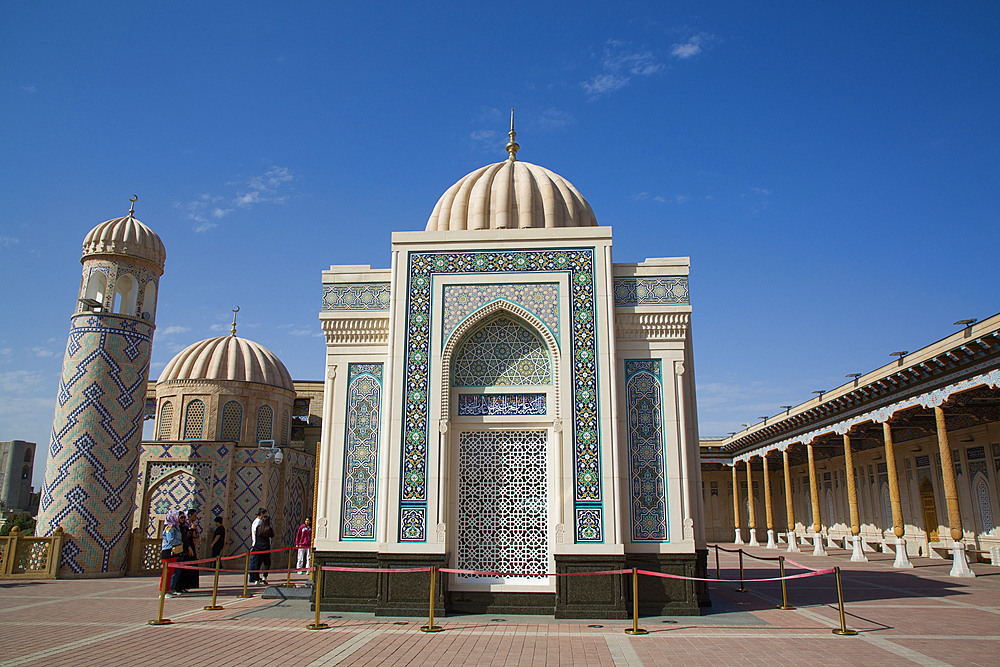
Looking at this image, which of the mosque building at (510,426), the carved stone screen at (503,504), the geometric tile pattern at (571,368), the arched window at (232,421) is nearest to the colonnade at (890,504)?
the mosque building at (510,426)

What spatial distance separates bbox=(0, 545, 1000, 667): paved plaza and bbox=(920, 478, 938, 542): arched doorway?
11.3 metres

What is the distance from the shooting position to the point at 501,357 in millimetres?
9906

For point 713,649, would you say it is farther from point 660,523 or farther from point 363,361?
point 363,361

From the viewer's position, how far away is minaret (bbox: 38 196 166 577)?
14648 millimetres

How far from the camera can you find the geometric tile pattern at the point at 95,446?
14609 millimetres

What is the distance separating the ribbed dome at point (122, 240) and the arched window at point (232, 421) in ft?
21.9

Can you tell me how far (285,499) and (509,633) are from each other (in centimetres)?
1441

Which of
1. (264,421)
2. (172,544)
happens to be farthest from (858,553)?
(264,421)

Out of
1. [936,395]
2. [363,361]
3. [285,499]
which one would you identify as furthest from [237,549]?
[936,395]

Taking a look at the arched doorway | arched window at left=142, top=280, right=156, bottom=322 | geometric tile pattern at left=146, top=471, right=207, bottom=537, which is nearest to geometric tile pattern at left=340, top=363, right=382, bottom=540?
arched window at left=142, top=280, right=156, bottom=322

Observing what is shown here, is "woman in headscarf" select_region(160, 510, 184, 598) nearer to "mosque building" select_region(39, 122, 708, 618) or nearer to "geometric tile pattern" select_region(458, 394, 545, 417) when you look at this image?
"mosque building" select_region(39, 122, 708, 618)

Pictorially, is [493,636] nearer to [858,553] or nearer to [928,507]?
[858,553]

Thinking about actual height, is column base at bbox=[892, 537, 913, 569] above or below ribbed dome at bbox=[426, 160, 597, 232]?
below

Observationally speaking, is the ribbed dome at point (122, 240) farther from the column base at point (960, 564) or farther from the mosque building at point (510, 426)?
the column base at point (960, 564)
